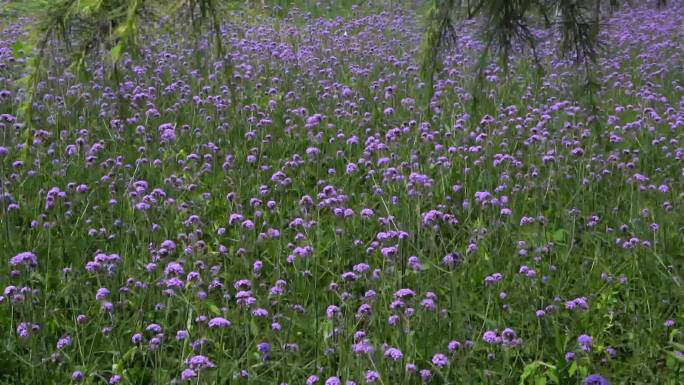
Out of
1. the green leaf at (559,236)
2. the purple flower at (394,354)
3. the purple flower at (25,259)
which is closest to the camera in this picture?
the purple flower at (394,354)

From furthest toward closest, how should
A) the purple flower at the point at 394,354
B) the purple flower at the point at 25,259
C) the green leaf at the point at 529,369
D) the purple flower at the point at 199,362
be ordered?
the purple flower at the point at 25,259
the green leaf at the point at 529,369
the purple flower at the point at 394,354
the purple flower at the point at 199,362

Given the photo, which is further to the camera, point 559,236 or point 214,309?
point 559,236

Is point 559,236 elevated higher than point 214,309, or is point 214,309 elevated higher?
point 214,309

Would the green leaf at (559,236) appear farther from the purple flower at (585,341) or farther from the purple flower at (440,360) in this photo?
the purple flower at (440,360)

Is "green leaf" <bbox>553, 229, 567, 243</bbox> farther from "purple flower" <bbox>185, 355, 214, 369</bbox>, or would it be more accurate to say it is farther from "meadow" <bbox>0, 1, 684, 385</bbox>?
"purple flower" <bbox>185, 355, 214, 369</bbox>

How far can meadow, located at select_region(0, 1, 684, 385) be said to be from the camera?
330 centimetres

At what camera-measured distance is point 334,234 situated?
427 cm

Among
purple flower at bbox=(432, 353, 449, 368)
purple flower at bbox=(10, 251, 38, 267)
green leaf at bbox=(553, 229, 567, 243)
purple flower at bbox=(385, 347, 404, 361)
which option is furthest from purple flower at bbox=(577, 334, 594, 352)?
purple flower at bbox=(10, 251, 38, 267)

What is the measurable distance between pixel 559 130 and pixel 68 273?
3.94 meters

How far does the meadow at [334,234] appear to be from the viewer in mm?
3303

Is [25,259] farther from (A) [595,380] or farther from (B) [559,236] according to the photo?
(B) [559,236]

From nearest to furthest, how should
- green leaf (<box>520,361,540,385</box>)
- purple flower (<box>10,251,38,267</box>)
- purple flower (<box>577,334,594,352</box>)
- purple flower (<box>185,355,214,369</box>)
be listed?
1. purple flower (<box>185,355,214,369</box>)
2. purple flower (<box>577,334,594,352</box>)
3. green leaf (<box>520,361,540,385</box>)
4. purple flower (<box>10,251,38,267</box>)

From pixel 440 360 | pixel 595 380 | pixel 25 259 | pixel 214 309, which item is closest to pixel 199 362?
pixel 214 309

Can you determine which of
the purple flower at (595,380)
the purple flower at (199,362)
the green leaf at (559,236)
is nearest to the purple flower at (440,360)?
the purple flower at (595,380)
